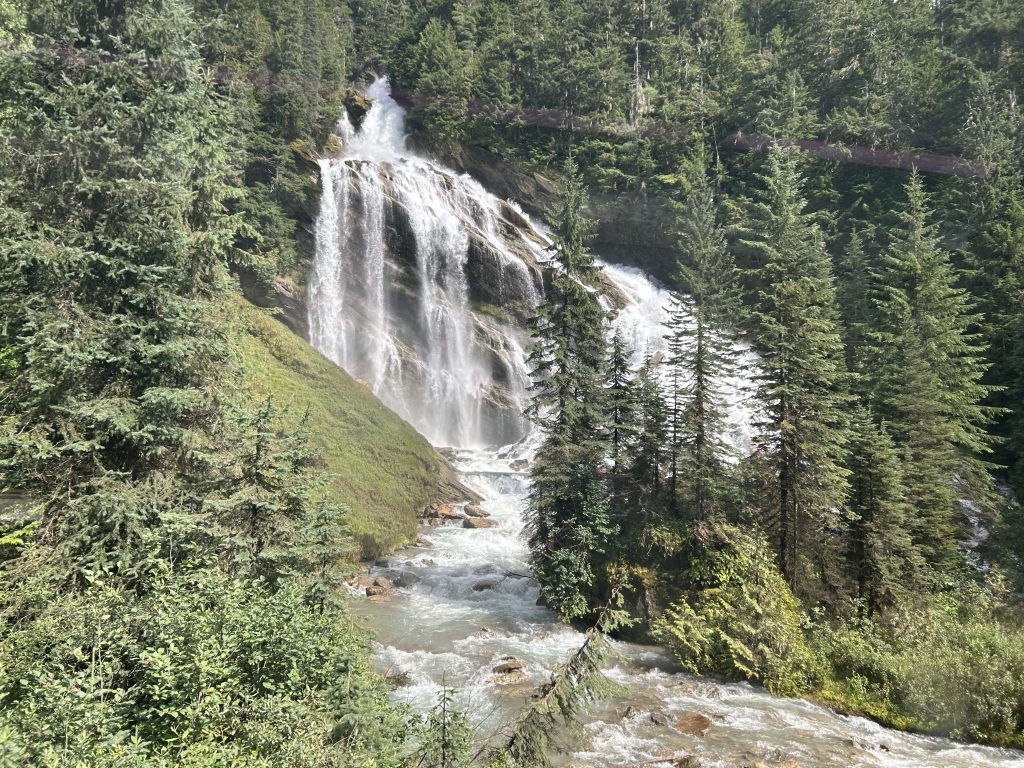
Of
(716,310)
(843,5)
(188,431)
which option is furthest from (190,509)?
(843,5)

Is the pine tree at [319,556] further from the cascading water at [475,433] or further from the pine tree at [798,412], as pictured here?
the pine tree at [798,412]

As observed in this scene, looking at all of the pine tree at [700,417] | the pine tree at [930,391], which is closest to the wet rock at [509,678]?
the pine tree at [700,417]

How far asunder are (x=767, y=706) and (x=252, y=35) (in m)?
59.9

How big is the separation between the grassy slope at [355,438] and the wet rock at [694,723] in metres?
13.9

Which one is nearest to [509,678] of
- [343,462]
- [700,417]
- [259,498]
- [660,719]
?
[660,719]

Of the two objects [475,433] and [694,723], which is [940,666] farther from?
[475,433]

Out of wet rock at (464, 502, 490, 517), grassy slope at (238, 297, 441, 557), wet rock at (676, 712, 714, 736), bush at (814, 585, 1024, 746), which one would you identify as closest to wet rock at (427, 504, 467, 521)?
wet rock at (464, 502, 490, 517)

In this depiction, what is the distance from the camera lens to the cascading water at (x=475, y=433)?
13.2 meters

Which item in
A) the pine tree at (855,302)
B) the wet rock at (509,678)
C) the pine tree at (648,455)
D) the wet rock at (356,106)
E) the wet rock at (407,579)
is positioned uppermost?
the wet rock at (356,106)

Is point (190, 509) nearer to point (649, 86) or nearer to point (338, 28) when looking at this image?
point (649, 86)

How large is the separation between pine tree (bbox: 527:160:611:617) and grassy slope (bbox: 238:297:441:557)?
24.3 ft

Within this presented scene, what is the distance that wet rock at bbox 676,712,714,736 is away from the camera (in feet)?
43.7

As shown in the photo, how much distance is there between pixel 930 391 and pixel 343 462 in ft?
78.0

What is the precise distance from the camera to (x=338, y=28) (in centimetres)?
7031
